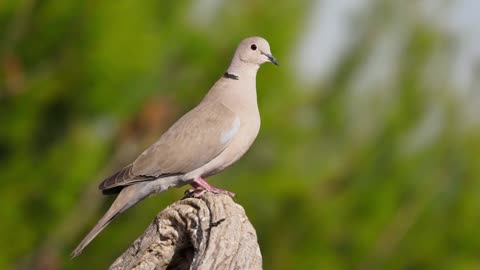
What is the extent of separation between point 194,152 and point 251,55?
664mm

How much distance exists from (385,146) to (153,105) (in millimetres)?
1897

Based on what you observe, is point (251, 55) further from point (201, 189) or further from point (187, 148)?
point (201, 189)

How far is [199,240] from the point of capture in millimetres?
3566

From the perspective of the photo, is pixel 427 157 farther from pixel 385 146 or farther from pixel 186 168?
pixel 186 168

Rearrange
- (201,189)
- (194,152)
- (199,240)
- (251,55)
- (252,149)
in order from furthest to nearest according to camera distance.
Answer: (252,149)
(251,55)
(194,152)
(201,189)
(199,240)

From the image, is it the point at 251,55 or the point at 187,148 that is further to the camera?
the point at 251,55

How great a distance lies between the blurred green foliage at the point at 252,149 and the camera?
7.20 meters

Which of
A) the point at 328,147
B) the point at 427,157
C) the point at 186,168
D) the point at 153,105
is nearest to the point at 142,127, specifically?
the point at 153,105

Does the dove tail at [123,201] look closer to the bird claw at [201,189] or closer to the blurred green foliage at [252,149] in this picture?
the bird claw at [201,189]

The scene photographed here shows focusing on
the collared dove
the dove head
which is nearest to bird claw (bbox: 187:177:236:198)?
the collared dove

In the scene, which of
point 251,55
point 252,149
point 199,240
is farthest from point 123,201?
point 252,149

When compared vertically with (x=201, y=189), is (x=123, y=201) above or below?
below

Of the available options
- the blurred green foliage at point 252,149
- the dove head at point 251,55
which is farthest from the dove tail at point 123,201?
the blurred green foliage at point 252,149

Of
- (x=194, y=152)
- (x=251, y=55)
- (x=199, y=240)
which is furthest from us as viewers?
(x=251, y=55)
